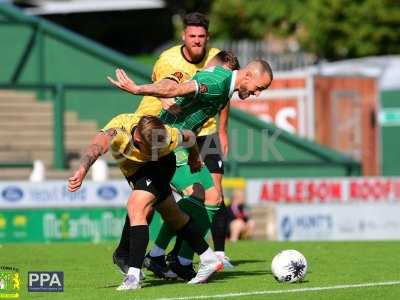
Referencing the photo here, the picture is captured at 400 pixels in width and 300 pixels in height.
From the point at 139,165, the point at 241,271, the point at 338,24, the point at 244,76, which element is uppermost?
the point at 338,24

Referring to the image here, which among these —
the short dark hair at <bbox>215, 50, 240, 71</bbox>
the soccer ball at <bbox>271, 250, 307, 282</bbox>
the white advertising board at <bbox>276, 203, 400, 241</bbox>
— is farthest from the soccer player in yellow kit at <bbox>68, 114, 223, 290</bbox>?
the white advertising board at <bbox>276, 203, 400, 241</bbox>

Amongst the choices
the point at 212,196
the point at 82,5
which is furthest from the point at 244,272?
the point at 82,5

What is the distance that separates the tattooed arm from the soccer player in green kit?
0.46 m

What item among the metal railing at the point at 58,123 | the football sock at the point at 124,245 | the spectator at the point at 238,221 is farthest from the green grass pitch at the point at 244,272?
the metal railing at the point at 58,123

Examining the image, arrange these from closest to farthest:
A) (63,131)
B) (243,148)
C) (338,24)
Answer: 1. (63,131)
2. (243,148)
3. (338,24)

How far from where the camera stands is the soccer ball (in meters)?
10.3

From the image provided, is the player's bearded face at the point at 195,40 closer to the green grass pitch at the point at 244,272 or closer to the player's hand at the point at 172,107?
the player's hand at the point at 172,107

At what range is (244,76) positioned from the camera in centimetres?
1027

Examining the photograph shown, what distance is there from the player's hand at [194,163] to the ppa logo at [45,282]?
139cm

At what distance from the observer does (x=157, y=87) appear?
9.80 m

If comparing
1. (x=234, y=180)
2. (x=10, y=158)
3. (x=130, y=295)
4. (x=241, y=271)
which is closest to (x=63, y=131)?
(x=10, y=158)

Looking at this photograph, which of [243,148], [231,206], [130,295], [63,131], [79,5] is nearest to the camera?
[130,295]

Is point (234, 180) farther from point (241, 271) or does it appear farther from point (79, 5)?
point (79, 5)

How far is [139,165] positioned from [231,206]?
10529mm
